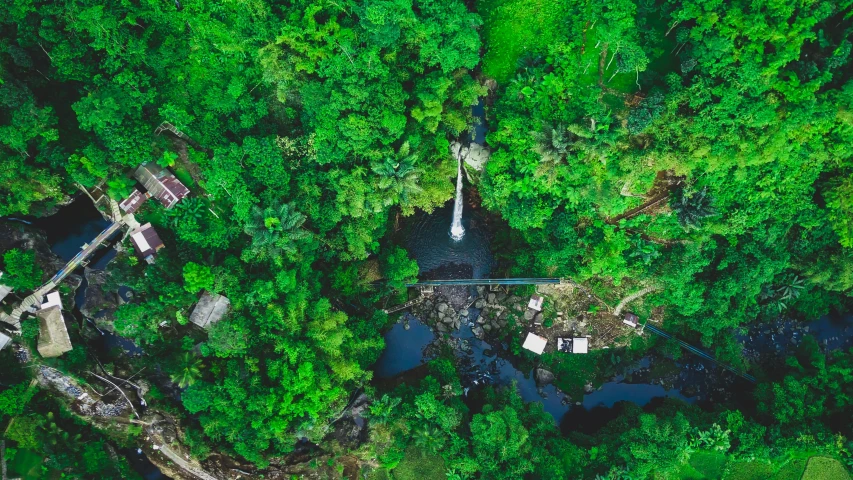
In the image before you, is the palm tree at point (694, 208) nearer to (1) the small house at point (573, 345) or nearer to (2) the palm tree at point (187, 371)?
(1) the small house at point (573, 345)

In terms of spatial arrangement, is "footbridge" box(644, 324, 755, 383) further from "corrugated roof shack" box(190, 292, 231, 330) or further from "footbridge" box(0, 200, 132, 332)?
"footbridge" box(0, 200, 132, 332)

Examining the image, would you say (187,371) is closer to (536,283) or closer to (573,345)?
(536,283)

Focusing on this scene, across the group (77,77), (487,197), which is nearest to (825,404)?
(487,197)

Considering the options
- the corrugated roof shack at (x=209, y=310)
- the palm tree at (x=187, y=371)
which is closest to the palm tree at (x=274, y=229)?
the corrugated roof shack at (x=209, y=310)

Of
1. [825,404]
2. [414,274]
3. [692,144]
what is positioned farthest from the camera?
[414,274]

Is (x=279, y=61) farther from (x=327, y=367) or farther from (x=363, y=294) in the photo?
(x=327, y=367)

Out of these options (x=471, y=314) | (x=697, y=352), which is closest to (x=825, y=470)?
(x=697, y=352)
